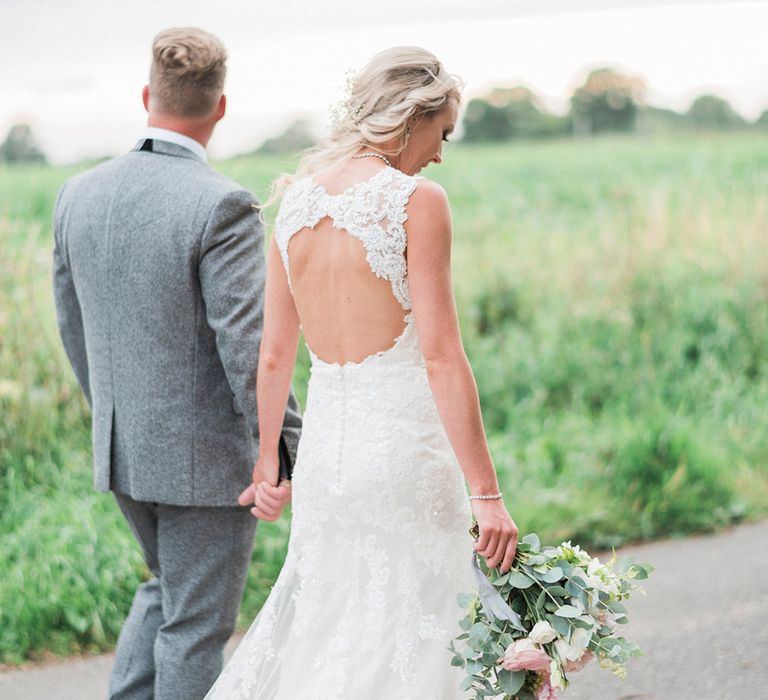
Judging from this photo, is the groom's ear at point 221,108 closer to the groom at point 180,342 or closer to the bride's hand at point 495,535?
the groom at point 180,342

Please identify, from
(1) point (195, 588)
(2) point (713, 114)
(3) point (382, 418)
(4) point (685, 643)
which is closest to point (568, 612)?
(3) point (382, 418)

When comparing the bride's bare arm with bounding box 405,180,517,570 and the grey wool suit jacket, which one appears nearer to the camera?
the bride's bare arm with bounding box 405,180,517,570

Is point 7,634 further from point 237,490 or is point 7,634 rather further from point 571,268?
point 571,268

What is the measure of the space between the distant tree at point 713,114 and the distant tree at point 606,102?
0.56 m

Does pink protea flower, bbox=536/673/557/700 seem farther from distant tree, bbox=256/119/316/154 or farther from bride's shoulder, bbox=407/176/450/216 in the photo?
distant tree, bbox=256/119/316/154

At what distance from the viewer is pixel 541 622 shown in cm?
244

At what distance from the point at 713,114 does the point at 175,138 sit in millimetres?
8802

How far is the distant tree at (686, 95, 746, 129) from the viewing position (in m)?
10.5

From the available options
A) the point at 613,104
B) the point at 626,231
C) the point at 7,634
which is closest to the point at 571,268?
the point at 626,231

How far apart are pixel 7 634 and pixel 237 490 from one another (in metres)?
1.83

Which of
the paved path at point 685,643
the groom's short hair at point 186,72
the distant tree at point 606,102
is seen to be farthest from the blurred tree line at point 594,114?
the groom's short hair at point 186,72

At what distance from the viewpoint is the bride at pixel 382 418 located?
8.40 ft

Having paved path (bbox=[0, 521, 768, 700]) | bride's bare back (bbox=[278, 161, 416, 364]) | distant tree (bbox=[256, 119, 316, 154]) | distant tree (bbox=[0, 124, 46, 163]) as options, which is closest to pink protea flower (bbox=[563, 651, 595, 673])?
bride's bare back (bbox=[278, 161, 416, 364])

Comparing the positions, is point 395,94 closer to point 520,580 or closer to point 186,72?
point 186,72
